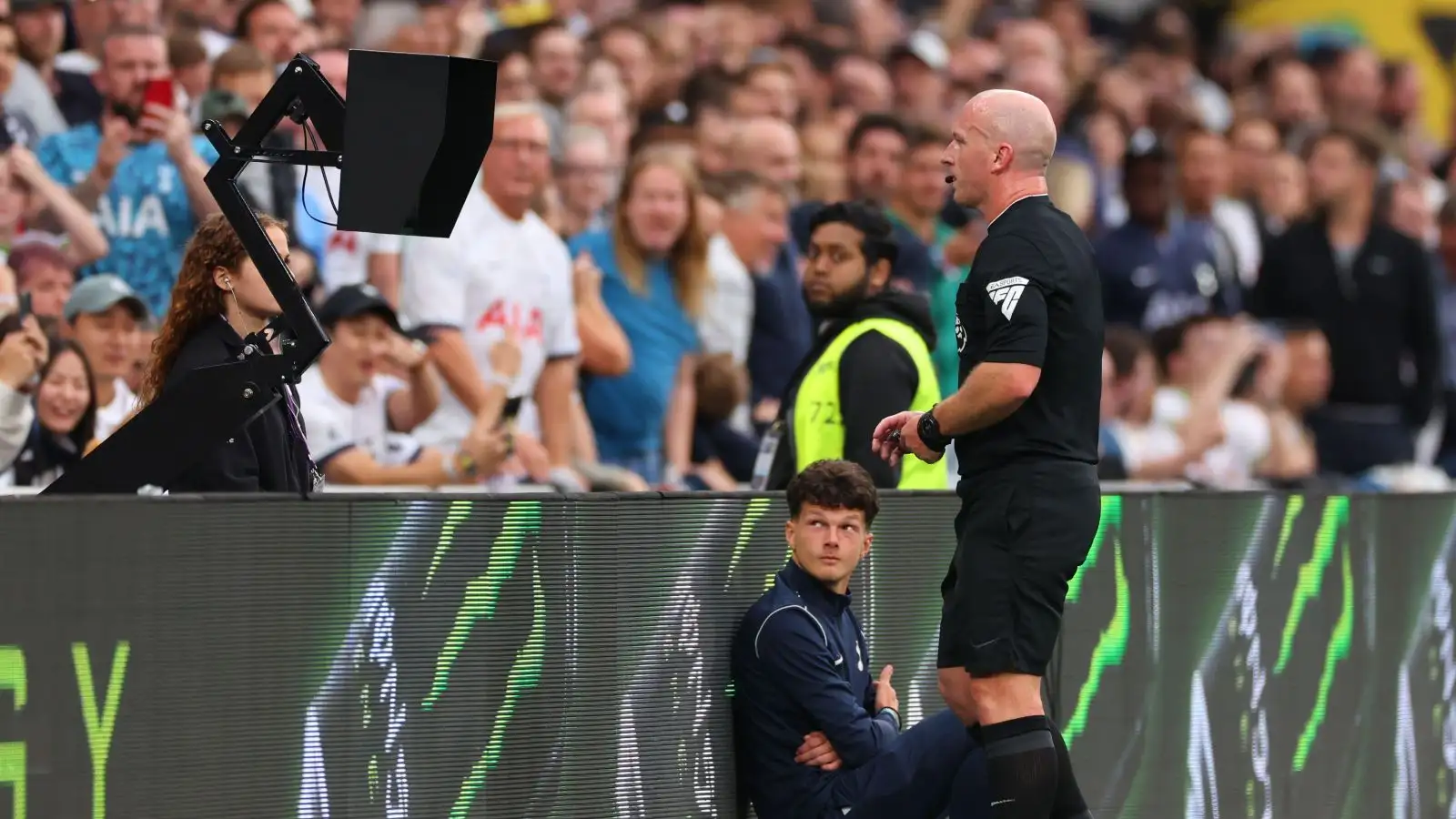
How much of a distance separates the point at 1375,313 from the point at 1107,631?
25.7ft

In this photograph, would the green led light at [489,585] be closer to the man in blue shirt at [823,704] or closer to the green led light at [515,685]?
the green led light at [515,685]

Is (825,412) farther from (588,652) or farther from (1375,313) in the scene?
(1375,313)

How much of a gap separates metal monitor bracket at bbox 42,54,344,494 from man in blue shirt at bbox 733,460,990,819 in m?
1.57

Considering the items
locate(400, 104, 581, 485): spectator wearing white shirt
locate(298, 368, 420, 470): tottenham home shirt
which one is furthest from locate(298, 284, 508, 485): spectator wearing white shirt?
locate(400, 104, 581, 485): spectator wearing white shirt

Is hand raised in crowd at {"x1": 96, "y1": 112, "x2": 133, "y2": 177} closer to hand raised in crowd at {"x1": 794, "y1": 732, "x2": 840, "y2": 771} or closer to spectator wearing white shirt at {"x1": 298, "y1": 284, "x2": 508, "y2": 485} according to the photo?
spectator wearing white shirt at {"x1": 298, "y1": 284, "x2": 508, "y2": 485}

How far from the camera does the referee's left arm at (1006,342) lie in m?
6.16

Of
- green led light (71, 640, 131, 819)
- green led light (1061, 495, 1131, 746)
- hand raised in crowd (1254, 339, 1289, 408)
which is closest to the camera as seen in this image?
green led light (71, 640, 131, 819)

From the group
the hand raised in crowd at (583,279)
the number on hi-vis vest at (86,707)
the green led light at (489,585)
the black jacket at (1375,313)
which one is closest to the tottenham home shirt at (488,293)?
the hand raised in crowd at (583,279)

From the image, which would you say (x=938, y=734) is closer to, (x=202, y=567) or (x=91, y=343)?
(x=202, y=567)

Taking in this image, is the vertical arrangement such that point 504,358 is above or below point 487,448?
above

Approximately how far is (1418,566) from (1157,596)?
147 centimetres

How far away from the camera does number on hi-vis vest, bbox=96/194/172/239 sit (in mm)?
9789

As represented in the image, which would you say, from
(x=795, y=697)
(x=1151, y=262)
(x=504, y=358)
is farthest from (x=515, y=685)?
(x=1151, y=262)

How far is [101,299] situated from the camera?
9.05 m
